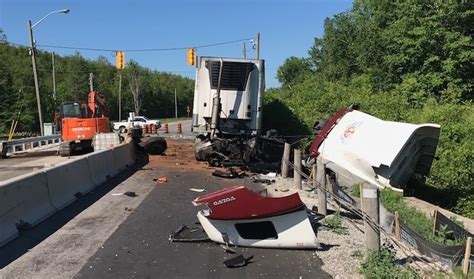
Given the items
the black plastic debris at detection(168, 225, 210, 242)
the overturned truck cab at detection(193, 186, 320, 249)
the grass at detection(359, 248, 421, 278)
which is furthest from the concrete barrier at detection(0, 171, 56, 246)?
the grass at detection(359, 248, 421, 278)

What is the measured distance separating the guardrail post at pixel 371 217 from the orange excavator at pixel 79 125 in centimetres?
2026

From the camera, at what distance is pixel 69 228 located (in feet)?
29.0

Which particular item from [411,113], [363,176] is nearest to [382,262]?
[363,176]

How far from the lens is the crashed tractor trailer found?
17.9m

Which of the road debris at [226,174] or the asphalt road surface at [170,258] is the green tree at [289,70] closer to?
the road debris at [226,174]

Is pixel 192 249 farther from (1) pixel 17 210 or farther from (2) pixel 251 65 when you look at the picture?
(2) pixel 251 65

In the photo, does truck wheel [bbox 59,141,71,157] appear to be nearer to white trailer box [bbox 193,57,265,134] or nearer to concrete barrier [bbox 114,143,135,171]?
concrete barrier [bbox 114,143,135,171]

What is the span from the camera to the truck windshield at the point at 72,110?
25766 millimetres

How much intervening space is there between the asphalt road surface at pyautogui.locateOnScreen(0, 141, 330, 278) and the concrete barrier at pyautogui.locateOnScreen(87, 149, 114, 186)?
2.05 m

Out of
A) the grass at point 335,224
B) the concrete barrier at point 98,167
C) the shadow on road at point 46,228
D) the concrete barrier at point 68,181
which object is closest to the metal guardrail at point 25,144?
the concrete barrier at point 98,167

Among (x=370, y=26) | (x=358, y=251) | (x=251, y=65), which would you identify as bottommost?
(x=358, y=251)

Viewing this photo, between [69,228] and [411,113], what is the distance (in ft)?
56.8

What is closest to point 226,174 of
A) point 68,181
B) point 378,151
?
point 378,151

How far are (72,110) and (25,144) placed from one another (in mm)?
8989
